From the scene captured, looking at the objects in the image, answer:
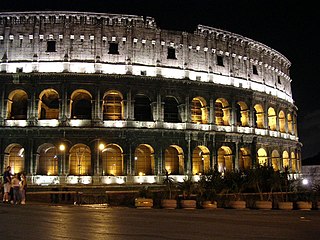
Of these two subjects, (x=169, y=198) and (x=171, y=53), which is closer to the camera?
(x=169, y=198)

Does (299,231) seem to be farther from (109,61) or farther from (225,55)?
(225,55)

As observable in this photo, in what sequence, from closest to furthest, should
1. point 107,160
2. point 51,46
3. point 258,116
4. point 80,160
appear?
1. point 51,46
2. point 80,160
3. point 107,160
4. point 258,116

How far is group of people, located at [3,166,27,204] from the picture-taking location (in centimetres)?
1906

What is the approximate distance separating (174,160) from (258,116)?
10289mm

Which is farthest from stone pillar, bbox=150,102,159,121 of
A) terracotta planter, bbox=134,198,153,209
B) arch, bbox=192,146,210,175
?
terracotta planter, bbox=134,198,153,209

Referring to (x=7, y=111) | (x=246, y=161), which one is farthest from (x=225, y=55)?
(x=7, y=111)

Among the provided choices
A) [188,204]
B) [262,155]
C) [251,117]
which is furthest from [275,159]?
[188,204]

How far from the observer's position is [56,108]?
33562 millimetres

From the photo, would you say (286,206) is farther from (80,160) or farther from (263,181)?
(80,160)

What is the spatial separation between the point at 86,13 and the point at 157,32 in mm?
5733

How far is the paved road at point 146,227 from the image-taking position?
10180mm

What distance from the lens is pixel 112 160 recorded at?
31.7 metres

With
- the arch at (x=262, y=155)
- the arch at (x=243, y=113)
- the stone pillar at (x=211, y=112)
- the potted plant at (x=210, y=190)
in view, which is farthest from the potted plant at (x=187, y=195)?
the arch at (x=262, y=155)

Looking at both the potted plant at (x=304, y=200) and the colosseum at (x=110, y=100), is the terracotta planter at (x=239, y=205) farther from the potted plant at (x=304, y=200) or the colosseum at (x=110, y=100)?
the colosseum at (x=110, y=100)
